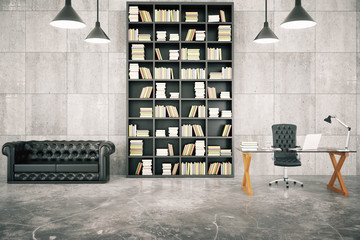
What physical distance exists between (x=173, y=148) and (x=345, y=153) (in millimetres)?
3380

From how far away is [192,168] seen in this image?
5.89 m

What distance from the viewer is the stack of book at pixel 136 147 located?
586cm

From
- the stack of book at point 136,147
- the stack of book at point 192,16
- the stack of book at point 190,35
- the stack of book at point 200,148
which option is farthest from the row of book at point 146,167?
the stack of book at point 192,16

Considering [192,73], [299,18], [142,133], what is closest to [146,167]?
[142,133]

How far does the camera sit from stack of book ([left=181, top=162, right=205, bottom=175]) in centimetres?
588

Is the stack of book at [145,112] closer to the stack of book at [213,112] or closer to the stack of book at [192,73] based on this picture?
the stack of book at [192,73]

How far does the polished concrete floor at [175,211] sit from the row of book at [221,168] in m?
0.55

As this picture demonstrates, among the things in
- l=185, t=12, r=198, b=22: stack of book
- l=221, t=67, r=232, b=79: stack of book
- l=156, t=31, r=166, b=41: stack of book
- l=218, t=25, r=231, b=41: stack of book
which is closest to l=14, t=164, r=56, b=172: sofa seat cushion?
l=156, t=31, r=166, b=41: stack of book

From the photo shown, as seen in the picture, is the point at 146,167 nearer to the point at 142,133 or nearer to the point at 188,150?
the point at 142,133

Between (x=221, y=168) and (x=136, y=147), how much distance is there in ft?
6.28

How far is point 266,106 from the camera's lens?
626 cm

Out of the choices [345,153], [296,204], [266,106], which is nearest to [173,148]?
[266,106]

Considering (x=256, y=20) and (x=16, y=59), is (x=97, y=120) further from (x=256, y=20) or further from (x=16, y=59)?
(x=256, y=20)

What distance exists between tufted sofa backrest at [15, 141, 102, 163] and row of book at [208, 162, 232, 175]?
2.48 m
